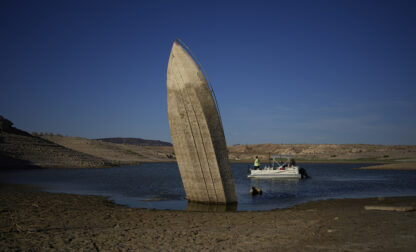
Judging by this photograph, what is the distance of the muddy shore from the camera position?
23.0ft

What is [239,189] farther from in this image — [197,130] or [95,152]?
[95,152]

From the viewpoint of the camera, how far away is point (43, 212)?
11.1m

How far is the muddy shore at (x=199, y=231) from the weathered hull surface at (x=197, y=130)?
3.03 meters

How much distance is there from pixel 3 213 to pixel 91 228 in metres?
3.87

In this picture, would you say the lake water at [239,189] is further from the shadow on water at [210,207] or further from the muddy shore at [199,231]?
the muddy shore at [199,231]

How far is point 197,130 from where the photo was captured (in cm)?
1433

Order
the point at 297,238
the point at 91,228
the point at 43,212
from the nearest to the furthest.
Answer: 1. the point at 297,238
2. the point at 91,228
3. the point at 43,212

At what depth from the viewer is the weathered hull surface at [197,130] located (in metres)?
14.1

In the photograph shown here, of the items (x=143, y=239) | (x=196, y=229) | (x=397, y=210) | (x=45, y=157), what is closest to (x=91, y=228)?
(x=143, y=239)

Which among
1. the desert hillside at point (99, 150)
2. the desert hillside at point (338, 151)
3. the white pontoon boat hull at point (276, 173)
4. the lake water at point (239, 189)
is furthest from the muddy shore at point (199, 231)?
the desert hillside at point (338, 151)

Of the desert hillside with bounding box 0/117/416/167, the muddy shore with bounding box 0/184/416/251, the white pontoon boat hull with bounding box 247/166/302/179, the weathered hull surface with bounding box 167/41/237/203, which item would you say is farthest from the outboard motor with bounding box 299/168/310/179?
the desert hillside with bounding box 0/117/416/167

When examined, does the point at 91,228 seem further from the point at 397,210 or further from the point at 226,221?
the point at 397,210

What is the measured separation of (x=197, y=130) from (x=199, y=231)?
20.3 feet

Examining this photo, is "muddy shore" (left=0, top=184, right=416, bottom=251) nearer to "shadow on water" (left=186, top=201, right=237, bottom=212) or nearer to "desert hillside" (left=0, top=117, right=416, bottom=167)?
"shadow on water" (left=186, top=201, right=237, bottom=212)
